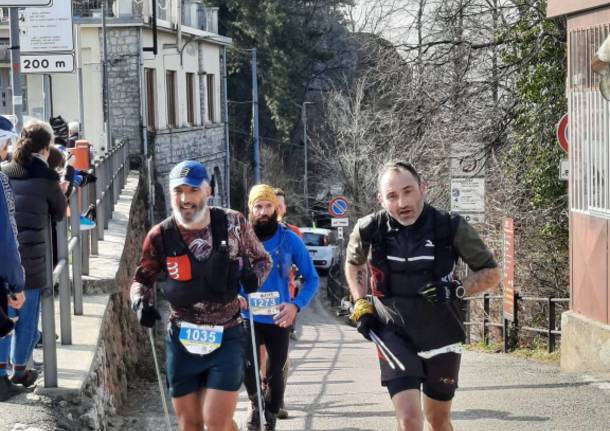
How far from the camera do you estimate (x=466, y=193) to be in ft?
62.4

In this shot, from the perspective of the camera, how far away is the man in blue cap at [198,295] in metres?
6.22

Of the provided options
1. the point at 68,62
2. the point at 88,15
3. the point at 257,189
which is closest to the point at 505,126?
the point at 68,62

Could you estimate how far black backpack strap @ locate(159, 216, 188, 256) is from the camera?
623 cm

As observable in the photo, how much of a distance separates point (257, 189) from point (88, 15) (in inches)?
1086

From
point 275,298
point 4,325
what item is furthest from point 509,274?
point 4,325

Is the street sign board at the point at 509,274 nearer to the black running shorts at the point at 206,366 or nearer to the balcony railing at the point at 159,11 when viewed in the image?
the black running shorts at the point at 206,366

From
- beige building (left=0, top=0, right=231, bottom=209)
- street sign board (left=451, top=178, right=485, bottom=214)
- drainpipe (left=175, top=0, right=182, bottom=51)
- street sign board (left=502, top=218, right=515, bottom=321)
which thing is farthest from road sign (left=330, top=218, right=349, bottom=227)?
street sign board (left=502, top=218, right=515, bottom=321)

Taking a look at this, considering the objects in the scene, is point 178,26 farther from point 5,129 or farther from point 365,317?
point 365,317

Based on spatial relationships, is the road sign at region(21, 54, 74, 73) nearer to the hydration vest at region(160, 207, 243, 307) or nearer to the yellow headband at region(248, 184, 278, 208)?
the yellow headband at region(248, 184, 278, 208)

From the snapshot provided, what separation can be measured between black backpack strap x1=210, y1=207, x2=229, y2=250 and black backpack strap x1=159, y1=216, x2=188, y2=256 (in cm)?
17

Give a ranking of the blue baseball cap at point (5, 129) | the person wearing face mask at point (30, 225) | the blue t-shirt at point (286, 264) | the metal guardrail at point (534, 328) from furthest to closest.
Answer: the metal guardrail at point (534, 328) < the blue t-shirt at point (286, 264) < the blue baseball cap at point (5, 129) < the person wearing face mask at point (30, 225)

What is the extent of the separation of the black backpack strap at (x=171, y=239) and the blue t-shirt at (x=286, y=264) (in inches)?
79.1

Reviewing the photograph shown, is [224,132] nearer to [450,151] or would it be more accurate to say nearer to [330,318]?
[330,318]

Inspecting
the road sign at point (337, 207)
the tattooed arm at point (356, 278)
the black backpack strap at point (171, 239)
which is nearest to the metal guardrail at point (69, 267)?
the black backpack strap at point (171, 239)
